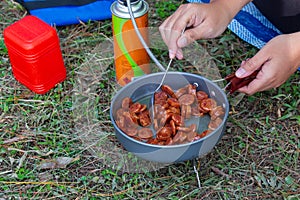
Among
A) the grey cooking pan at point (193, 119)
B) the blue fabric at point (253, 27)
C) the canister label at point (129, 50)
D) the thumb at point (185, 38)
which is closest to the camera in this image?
the grey cooking pan at point (193, 119)

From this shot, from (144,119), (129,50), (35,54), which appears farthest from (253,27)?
(35,54)

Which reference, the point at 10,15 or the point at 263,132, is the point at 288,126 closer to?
the point at 263,132

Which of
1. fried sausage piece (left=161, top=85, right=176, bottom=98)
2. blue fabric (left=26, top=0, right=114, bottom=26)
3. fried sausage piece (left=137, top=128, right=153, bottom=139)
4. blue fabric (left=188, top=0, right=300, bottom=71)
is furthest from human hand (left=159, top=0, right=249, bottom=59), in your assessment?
blue fabric (left=26, top=0, right=114, bottom=26)

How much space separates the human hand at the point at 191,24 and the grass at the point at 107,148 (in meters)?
0.32

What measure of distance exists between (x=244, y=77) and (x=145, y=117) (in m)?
0.30

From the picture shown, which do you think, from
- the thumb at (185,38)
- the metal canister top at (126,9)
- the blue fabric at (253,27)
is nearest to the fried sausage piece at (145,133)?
the thumb at (185,38)

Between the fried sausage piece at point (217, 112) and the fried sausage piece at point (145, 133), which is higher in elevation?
the fried sausage piece at point (217, 112)

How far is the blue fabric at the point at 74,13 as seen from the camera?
194 cm

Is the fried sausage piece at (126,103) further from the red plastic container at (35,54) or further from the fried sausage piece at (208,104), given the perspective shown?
the red plastic container at (35,54)

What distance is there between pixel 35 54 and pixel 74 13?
381 millimetres

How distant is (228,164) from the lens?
4.84 feet

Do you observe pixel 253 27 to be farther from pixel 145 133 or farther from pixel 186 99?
pixel 145 133

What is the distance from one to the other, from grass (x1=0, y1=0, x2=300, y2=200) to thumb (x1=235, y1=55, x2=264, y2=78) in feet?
0.85

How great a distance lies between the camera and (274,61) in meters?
1.33
